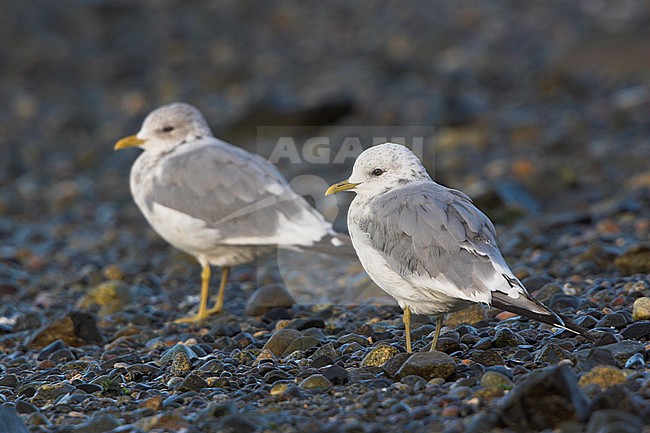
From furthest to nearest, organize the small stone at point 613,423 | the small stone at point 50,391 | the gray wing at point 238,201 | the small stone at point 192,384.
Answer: the gray wing at point 238,201
the small stone at point 50,391
the small stone at point 192,384
the small stone at point 613,423

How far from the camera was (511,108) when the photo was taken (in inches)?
508

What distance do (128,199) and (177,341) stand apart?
5.57 metres

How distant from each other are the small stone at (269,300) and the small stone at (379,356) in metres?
1.82

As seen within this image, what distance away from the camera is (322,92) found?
14.5m

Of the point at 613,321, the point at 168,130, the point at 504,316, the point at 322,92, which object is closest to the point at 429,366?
the point at 613,321

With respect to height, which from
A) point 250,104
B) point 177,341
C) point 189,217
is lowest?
point 177,341

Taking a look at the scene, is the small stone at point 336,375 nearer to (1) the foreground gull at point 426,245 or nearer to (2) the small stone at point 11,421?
(1) the foreground gull at point 426,245

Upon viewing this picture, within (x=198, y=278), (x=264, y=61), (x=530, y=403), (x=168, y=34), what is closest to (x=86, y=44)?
(x=168, y=34)

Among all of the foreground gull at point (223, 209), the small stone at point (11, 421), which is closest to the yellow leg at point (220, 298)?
the foreground gull at point (223, 209)

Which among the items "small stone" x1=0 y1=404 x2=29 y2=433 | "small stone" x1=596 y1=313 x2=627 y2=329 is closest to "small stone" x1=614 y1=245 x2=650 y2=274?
"small stone" x1=596 y1=313 x2=627 y2=329

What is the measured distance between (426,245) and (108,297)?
3.48m

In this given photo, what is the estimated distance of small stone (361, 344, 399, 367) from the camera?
15.9ft

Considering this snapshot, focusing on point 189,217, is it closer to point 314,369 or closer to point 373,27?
point 314,369

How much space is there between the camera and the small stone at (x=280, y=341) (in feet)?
17.5
